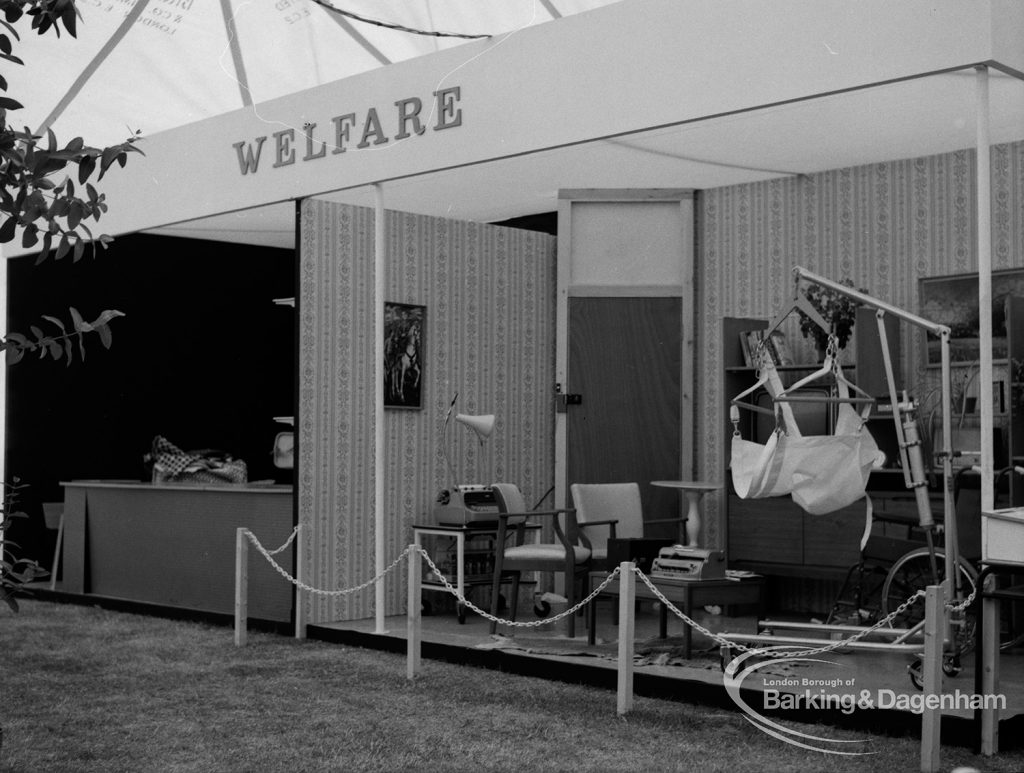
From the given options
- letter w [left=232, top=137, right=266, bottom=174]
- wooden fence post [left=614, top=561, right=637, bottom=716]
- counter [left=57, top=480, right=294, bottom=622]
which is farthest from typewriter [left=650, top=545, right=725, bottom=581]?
letter w [left=232, top=137, right=266, bottom=174]

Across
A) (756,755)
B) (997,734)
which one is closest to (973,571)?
(997,734)

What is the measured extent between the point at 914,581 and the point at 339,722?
2.98 meters

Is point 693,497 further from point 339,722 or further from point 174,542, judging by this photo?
point 174,542

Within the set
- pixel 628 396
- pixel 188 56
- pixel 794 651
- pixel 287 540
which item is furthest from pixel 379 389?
pixel 188 56

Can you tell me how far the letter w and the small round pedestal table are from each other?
11.0 ft

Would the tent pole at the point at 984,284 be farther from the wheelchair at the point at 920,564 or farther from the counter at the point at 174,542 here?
the counter at the point at 174,542

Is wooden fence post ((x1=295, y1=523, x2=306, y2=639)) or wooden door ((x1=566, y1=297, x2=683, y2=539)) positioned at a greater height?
wooden door ((x1=566, y1=297, x2=683, y2=539))

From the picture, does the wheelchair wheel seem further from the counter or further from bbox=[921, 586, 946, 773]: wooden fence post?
the counter

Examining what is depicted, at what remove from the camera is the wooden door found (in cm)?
916

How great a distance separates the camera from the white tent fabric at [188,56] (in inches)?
374

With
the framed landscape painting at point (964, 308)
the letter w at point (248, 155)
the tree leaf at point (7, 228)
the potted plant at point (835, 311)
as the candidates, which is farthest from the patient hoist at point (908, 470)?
the letter w at point (248, 155)

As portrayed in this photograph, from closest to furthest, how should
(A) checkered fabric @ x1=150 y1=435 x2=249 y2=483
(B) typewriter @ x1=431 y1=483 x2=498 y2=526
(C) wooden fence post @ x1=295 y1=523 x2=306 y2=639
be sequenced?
(C) wooden fence post @ x1=295 y1=523 x2=306 y2=639 < (B) typewriter @ x1=431 y1=483 x2=498 y2=526 < (A) checkered fabric @ x1=150 y1=435 x2=249 y2=483

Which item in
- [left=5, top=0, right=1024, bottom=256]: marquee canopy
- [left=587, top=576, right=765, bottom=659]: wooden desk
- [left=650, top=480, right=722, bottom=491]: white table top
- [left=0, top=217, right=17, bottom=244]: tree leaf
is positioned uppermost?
[left=5, top=0, right=1024, bottom=256]: marquee canopy

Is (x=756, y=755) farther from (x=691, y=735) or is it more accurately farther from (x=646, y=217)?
(x=646, y=217)
